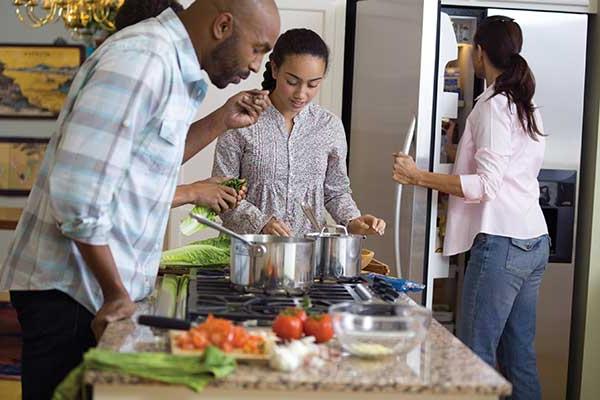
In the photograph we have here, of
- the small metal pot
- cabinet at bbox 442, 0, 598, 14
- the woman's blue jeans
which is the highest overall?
cabinet at bbox 442, 0, 598, 14

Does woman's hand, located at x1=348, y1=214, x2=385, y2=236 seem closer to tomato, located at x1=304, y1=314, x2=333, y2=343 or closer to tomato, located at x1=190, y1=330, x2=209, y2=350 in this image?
tomato, located at x1=304, y1=314, x2=333, y2=343

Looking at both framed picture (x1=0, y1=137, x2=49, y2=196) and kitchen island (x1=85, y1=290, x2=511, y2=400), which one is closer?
kitchen island (x1=85, y1=290, x2=511, y2=400)

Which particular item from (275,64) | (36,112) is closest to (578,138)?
(275,64)

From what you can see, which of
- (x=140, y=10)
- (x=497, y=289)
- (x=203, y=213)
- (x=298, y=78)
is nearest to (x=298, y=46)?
(x=298, y=78)

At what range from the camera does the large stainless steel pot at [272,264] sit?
7.01ft

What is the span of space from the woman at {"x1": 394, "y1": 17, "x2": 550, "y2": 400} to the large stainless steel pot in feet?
4.64

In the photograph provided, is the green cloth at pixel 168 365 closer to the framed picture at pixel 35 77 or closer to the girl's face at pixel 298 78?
the girl's face at pixel 298 78

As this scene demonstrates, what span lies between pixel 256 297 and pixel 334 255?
1.16 ft

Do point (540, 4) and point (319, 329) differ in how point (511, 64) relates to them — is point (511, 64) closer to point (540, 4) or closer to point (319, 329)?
point (540, 4)

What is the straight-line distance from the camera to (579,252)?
4078mm

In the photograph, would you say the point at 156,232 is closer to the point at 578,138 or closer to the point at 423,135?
the point at 423,135

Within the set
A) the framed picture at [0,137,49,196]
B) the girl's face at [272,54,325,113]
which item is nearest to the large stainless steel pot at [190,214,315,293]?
the girl's face at [272,54,325,113]

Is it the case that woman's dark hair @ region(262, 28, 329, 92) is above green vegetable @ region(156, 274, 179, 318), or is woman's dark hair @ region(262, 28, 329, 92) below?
above

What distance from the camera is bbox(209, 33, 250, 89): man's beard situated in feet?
6.55
